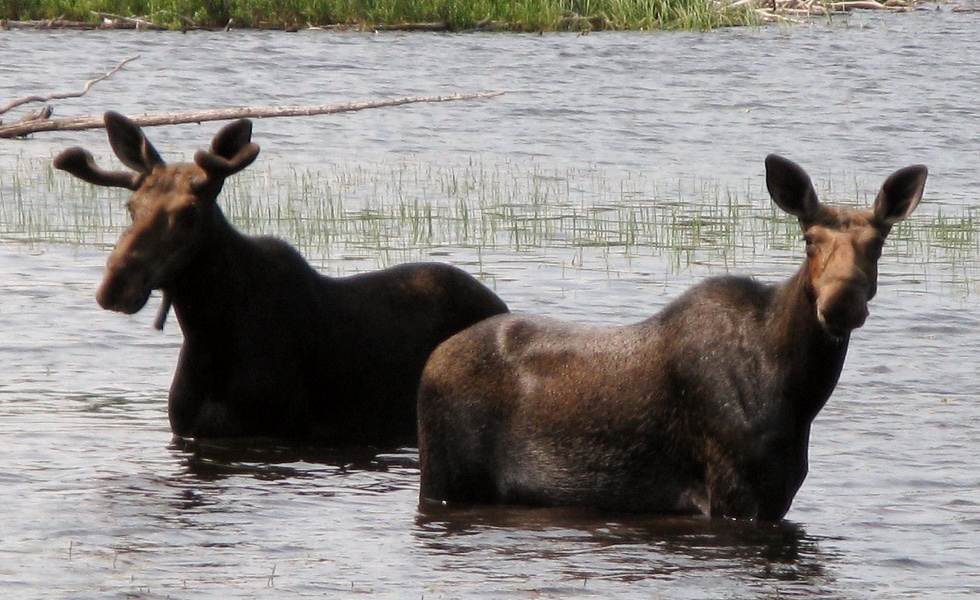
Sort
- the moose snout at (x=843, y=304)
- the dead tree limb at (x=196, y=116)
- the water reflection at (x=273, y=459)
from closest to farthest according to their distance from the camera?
1. the moose snout at (x=843, y=304)
2. the water reflection at (x=273, y=459)
3. the dead tree limb at (x=196, y=116)

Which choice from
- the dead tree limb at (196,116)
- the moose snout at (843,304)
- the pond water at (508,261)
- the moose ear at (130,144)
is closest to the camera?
the moose snout at (843,304)

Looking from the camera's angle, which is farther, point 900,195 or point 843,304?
point 900,195

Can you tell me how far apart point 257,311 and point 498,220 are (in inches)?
329

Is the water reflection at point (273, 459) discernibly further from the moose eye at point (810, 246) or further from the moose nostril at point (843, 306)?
the moose nostril at point (843, 306)

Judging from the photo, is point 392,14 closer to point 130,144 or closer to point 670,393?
point 130,144

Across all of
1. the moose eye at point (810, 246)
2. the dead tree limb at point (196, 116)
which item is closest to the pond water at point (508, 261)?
the moose eye at point (810, 246)

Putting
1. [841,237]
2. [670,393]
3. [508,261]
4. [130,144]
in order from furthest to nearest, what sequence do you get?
1. [508,261]
2. [130,144]
3. [670,393]
4. [841,237]

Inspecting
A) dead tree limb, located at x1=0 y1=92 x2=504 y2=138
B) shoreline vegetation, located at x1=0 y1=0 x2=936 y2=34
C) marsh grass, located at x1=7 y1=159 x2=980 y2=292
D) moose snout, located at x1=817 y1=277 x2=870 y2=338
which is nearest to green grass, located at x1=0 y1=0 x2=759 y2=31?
shoreline vegetation, located at x1=0 y1=0 x2=936 y2=34

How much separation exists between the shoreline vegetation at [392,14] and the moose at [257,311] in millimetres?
25489

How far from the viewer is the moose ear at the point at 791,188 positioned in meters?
7.35

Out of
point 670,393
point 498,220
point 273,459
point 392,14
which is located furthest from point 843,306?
point 392,14

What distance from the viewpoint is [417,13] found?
115 ft

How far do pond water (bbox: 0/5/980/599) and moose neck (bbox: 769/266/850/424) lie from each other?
2.08ft

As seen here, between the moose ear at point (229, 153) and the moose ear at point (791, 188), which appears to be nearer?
the moose ear at point (791, 188)
